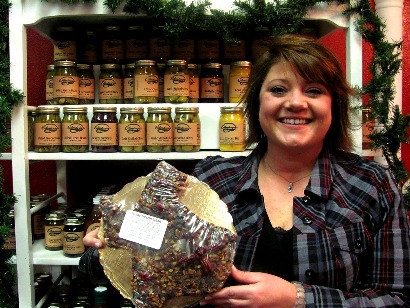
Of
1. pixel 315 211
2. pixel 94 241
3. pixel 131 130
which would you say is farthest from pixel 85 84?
pixel 315 211

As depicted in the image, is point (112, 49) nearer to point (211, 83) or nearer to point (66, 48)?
point (66, 48)

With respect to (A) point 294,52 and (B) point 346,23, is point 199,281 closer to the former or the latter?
(A) point 294,52

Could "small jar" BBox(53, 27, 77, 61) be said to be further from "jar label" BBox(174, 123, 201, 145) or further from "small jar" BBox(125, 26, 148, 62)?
"jar label" BBox(174, 123, 201, 145)

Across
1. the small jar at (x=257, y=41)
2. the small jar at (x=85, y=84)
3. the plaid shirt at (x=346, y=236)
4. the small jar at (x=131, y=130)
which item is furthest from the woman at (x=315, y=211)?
the small jar at (x=85, y=84)

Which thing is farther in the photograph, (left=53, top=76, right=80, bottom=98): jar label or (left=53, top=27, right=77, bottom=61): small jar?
(left=53, top=27, right=77, bottom=61): small jar

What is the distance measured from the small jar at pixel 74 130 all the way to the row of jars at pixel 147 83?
0.07m

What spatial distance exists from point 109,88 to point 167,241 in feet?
2.81

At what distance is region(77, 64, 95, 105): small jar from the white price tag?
2.72 ft

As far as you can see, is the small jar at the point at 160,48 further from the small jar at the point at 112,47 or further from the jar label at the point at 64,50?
the jar label at the point at 64,50

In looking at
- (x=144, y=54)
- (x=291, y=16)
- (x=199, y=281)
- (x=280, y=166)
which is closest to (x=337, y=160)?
(x=280, y=166)

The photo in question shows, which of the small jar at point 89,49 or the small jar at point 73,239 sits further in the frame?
the small jar at point 89,49

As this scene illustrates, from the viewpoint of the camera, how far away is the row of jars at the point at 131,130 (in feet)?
4.60

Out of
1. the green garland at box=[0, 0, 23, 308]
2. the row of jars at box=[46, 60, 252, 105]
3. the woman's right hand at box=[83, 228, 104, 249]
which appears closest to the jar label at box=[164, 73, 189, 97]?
the row of jars at box=[46, 60, 252, 105]

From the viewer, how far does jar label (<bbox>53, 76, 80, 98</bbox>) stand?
4.77ft
